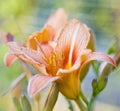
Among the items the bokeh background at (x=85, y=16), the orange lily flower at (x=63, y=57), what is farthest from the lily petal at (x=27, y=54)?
the bokeh background at (x=85, y=16)

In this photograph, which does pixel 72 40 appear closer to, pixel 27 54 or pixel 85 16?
pixel 27 54

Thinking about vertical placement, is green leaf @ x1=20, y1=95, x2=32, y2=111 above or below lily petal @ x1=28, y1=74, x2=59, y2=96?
below

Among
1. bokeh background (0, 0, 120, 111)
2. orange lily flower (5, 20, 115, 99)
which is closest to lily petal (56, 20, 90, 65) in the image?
orange lily flower (5, 20, 115, 99)

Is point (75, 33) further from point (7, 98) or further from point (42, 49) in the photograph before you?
point (7, 98)

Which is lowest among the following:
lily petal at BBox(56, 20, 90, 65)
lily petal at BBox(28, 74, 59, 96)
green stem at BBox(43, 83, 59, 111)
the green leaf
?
the green leaf

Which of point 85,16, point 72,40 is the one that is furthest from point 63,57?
point 85,16

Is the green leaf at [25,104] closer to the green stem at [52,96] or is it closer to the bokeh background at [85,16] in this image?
the green stem at [52,96]

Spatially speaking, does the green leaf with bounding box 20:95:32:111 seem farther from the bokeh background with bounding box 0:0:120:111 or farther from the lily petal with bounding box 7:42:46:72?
the bokeh background with bounding box 0:0:120:111

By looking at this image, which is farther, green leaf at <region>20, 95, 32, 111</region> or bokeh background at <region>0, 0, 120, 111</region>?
bokeh background at <region>0, 0, 120, 111</region>
